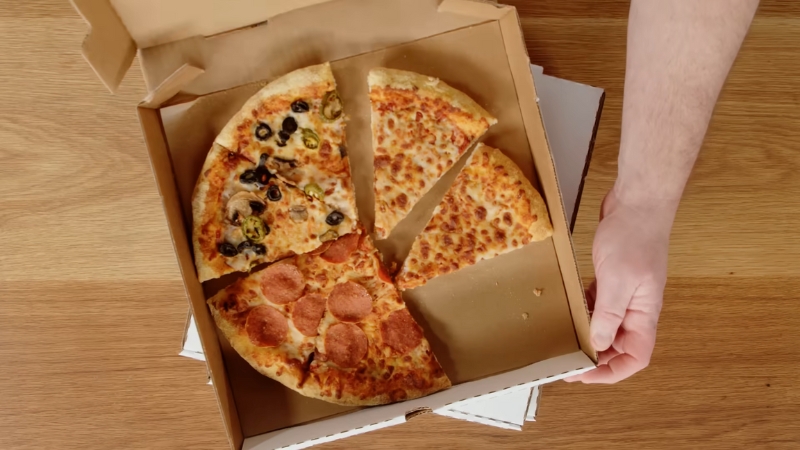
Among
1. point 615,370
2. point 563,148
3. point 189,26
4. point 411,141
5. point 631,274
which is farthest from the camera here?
point 411,141

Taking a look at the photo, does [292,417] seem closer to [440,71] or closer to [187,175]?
[187,175]

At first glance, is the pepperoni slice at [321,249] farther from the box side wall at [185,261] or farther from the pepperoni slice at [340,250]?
the box side wall at [185,261]

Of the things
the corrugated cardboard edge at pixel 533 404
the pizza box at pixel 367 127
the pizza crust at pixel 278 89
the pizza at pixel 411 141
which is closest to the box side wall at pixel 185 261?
the pizza box at pixel 367 127

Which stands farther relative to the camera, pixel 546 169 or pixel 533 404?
pixel 533 404

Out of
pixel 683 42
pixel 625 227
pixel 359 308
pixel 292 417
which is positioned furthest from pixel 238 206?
→ pixel 683 42

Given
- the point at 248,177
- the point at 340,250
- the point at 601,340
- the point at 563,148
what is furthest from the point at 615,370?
the point at 248,177

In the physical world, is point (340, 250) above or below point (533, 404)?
above

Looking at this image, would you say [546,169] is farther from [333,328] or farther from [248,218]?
[248,218]
